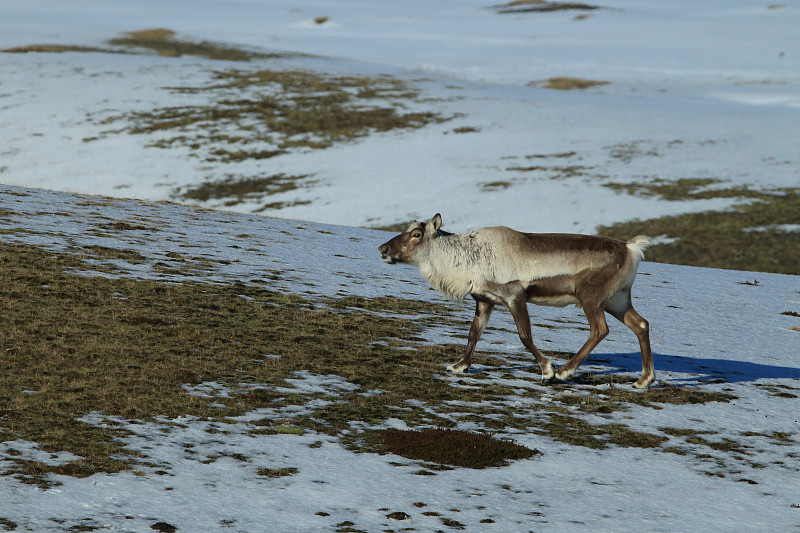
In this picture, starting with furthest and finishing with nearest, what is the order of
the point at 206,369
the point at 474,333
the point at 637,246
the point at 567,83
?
the point at 567,83, the point at 474,333, the point at 637,246, the point at 206,369

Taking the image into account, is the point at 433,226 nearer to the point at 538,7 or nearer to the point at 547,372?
the point at 547,372

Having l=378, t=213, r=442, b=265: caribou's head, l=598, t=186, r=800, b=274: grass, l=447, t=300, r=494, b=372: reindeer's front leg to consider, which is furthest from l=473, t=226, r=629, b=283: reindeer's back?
l=598, t=186, r=800, b=274: grass

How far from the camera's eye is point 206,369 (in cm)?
1357

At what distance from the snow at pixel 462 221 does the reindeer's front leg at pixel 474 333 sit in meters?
1.57

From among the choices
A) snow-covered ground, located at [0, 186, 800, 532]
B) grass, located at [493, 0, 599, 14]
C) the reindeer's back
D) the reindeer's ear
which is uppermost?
grass, located at [493, 0, 599, 14]

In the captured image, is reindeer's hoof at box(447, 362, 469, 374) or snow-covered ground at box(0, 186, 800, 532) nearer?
snow-covered ground at box(0, 186, 800, 532)

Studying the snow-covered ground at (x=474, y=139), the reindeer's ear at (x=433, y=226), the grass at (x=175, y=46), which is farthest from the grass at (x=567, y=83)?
the reindeer's ear at (x=433, y=226)

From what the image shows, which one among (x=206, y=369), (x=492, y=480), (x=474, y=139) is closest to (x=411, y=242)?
(x=206, y=369)

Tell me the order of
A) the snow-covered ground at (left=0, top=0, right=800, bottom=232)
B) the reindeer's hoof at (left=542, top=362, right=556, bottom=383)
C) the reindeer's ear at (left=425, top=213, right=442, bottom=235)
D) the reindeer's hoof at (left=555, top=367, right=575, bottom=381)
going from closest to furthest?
the reindeer's hoof at (left=542, top=362, right=556, bottom=383)
the reindeer's hoof at (left=555, top=367, right=575, bottom=381)
the reindeer's ear at (left=425, top=213, right=442, bottom=235)
the snow-covered ground at (left=0, top=0, right=800, bottom=232)

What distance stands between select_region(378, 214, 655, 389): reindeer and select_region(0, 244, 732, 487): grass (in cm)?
80

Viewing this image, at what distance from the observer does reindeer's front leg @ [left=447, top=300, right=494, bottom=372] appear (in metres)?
14.9

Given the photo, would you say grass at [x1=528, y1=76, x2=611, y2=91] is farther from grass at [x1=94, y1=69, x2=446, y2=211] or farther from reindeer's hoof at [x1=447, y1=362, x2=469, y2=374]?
reindeer's hoof at [x1=447, y1=362, x2=469, y2=374]

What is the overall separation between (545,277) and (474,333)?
1.60m

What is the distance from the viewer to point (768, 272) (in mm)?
34094
